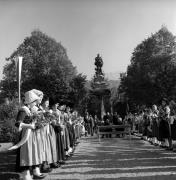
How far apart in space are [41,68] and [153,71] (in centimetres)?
1527

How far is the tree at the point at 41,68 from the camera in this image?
51.8 meters

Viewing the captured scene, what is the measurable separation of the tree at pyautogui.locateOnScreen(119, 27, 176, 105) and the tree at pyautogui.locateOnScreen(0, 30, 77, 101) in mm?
8404

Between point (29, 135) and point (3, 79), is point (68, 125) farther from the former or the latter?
point (3, 79)

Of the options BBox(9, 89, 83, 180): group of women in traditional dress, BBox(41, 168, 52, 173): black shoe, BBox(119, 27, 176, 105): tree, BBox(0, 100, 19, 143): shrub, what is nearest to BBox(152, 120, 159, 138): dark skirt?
BBox(0, 100, 19, 143): shrub

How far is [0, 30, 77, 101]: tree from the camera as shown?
5182cm

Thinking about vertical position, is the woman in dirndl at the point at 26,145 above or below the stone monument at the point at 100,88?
below

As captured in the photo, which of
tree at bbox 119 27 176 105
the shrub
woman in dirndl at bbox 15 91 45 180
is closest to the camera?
woman in dirndl at bbox 15 91 45 180

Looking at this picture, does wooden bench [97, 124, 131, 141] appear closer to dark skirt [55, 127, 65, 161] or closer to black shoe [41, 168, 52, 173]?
dark skirt [55, 127, 65, 161]

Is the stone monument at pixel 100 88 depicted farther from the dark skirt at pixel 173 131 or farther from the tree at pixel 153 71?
the dark skirt at pixel 173 131

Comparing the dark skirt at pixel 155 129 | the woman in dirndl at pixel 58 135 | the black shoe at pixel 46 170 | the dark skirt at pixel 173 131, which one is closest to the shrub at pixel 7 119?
the dark skirt at pixel 155 129

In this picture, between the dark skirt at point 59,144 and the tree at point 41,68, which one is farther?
the tree at point 41,68

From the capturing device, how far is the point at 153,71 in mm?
48656

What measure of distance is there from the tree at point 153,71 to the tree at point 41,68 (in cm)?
840

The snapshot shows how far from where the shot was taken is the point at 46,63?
177 feet
